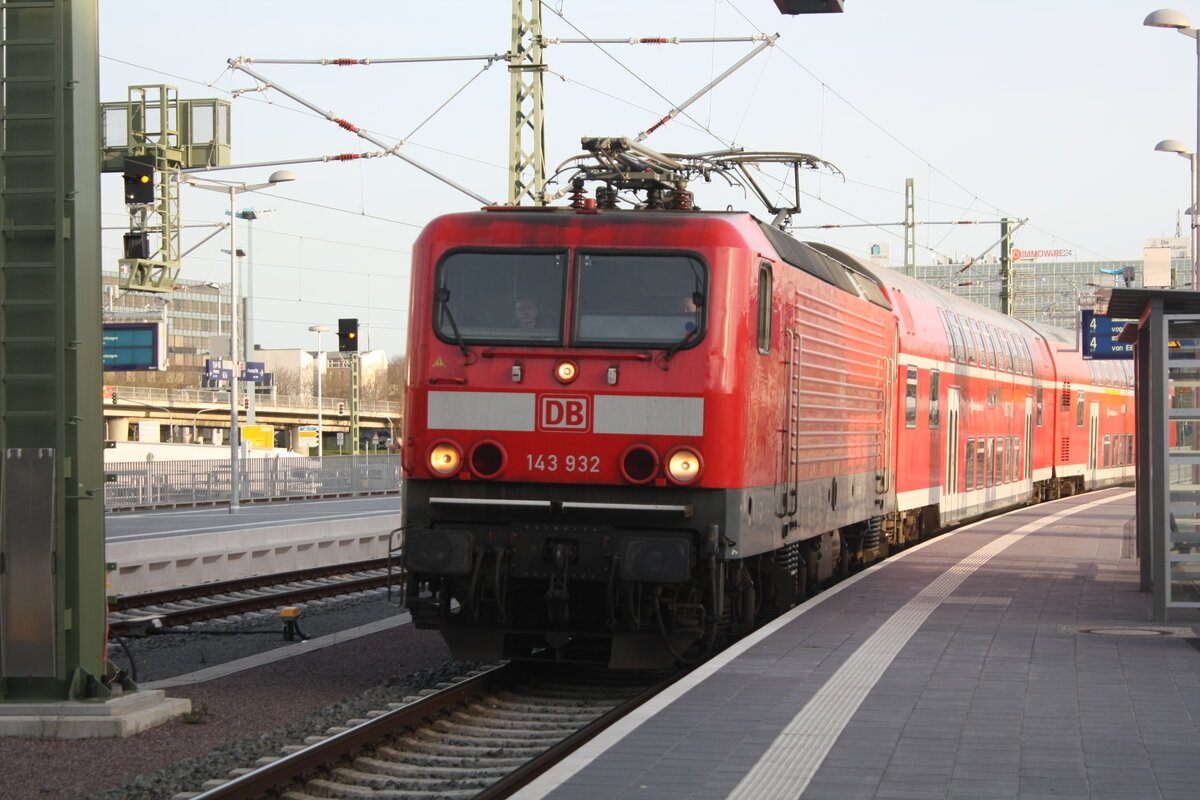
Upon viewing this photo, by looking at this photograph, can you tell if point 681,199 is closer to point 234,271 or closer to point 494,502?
point 494,502

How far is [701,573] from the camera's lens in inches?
434

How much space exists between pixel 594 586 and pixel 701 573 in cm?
76

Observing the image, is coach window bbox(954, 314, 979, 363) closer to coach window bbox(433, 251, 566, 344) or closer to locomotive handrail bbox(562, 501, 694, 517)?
coach window bbox(433, 251, 566, 344)

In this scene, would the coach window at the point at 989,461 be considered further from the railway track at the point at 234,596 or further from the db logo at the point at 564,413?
the db logo at the point at 564,413

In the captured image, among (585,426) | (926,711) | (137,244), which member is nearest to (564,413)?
(585,426)

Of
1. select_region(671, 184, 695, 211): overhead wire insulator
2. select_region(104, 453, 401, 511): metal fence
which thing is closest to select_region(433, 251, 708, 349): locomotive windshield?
select_region(671, 184, 695, 211): overhead wire insulator

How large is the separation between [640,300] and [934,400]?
12005 millimetres

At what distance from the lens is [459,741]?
9.78 metres

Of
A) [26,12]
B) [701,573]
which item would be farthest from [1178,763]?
[26,12]

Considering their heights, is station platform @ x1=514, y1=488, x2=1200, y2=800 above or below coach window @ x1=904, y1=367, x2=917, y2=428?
below

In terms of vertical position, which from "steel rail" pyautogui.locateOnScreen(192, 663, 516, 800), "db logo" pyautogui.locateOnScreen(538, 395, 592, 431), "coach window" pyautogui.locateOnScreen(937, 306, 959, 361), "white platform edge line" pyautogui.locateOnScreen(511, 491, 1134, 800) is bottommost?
"steel rail" pyautogui.locateOnScreen(192, 663, 516, 800)

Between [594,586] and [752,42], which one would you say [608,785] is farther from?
[752,42]

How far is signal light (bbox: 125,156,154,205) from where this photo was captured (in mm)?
21914

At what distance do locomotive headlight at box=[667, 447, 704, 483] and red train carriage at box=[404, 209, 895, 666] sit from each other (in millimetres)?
12
